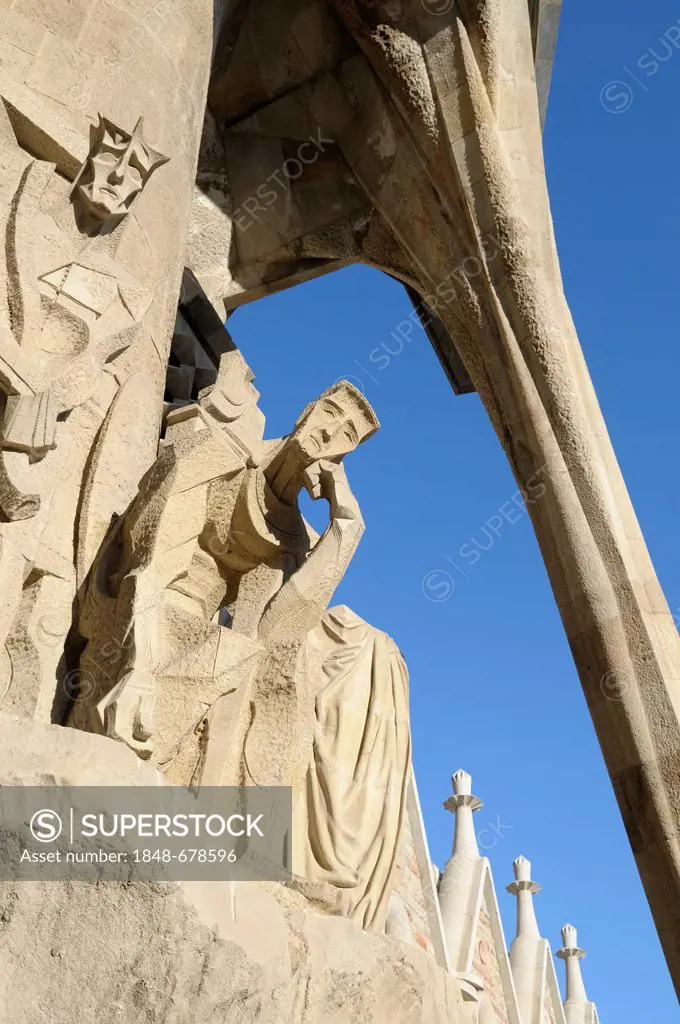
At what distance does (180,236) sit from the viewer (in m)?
5.16

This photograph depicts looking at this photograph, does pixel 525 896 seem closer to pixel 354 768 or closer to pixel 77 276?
pixel 354 768

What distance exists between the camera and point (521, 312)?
6547 millimetres

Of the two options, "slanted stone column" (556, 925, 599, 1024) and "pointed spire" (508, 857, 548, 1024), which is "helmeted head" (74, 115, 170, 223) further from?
"slanted stone column" (556, 925, 599, 1024)

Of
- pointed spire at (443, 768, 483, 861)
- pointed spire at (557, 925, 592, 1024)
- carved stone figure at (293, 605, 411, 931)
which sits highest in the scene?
pointed spire at (443, 768, 483, 861)

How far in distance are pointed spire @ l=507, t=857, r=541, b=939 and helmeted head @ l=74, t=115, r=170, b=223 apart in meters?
10.1

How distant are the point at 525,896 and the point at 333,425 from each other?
32.8 feet

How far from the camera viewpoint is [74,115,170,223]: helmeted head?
445 cm

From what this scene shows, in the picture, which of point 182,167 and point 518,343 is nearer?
point 182,167

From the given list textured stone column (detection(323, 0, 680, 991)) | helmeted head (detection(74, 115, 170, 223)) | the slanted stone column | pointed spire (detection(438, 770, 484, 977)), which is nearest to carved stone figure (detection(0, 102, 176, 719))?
helmeted head (detection(74, 115, 170, 223))

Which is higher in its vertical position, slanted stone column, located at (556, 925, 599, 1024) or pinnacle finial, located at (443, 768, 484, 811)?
pinnacle finial, located at (443, 768, 484, 811)

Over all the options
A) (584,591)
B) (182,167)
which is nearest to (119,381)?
(182,167)

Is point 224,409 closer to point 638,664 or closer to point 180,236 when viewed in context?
point 180,236

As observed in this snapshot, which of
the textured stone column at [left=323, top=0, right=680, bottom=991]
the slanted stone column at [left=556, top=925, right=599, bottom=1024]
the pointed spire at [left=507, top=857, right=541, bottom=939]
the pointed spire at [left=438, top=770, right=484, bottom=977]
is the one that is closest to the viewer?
the textured stone column at [left=323, top=0, right=680, bottom=991]

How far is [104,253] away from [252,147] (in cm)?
418
